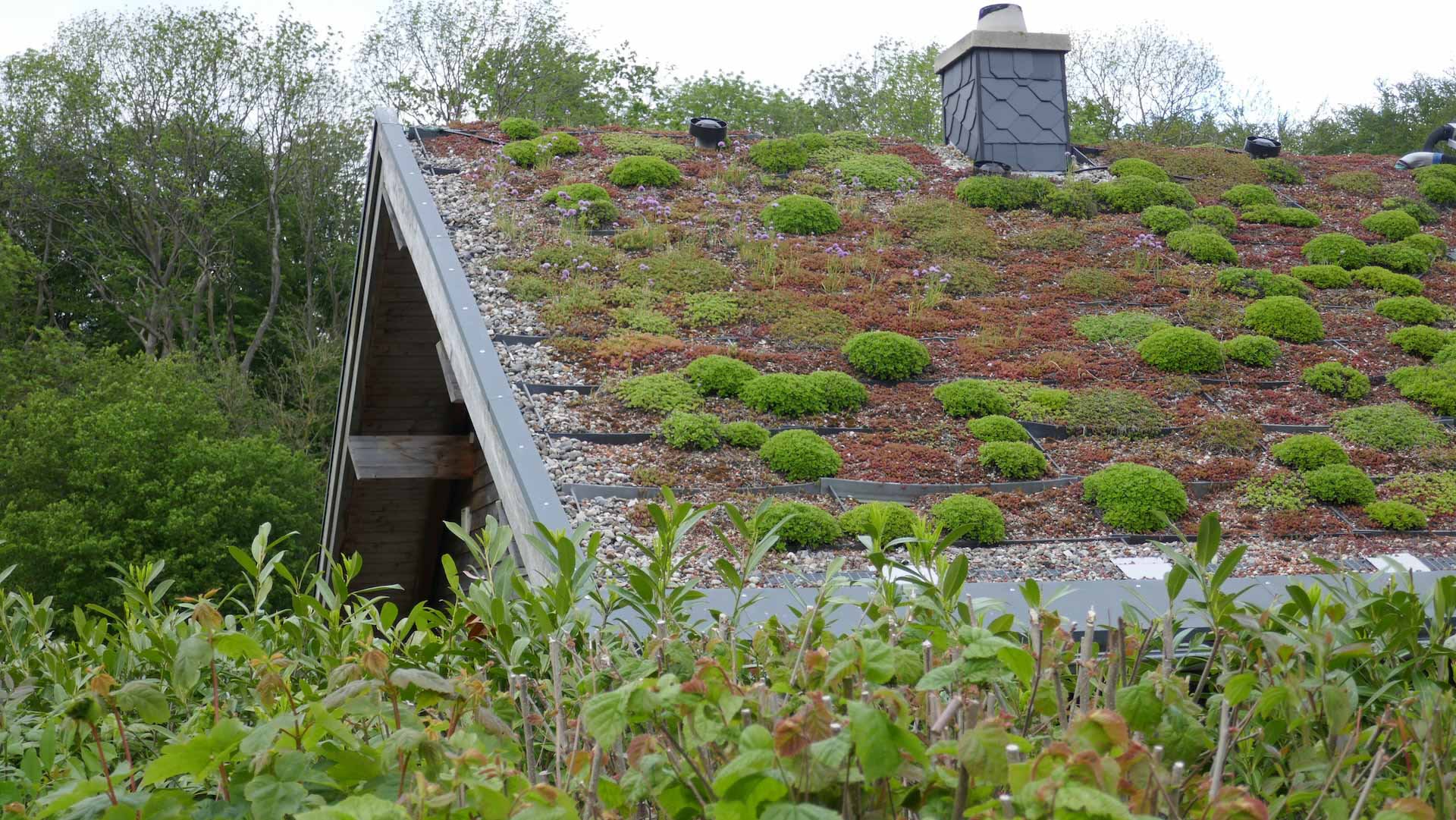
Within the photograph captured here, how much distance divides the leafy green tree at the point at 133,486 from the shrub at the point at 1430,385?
15.2 m

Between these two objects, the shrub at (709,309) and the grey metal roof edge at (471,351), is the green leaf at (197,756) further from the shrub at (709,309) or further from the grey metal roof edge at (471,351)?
the shrub at (709,309)

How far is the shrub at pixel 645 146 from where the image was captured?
7730 millimetres

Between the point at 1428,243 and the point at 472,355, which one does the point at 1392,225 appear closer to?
the point at 1428,243

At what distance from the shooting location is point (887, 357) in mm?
5121

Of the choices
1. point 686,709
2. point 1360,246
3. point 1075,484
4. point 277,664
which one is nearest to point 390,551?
point 1075,484

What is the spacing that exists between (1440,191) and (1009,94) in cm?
310

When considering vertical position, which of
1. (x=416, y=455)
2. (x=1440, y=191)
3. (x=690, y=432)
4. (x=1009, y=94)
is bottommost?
(x=416, y=455)

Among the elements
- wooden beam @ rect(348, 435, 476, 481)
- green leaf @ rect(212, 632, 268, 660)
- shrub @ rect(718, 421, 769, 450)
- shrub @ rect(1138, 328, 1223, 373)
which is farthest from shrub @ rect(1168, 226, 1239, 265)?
green leaf @ rect(212, 632, 268, 660)

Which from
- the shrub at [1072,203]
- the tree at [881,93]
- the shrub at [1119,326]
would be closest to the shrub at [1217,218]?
the shrub at [1072,203]

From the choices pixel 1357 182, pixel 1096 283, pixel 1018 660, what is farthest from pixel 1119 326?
pixel 1018 660

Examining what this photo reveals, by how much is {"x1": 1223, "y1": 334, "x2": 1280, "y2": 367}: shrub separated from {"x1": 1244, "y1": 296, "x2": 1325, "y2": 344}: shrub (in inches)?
9.2

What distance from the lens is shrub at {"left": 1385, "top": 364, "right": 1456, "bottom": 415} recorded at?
16.7 ft

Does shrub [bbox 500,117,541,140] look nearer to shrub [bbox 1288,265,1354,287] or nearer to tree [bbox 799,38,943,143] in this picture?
shrub [bbox 1288,265,1354,287]

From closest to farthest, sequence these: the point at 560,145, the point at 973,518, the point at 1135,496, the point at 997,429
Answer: the point at 973,518 → the point at 1135,496 → the point at 997,429 → the point at 560,145
